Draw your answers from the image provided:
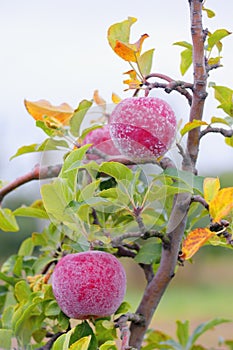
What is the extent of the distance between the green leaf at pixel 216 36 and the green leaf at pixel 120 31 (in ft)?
0.26

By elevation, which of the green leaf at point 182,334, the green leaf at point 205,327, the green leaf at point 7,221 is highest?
the green leaf at point 7,221

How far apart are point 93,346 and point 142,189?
163 millimetres

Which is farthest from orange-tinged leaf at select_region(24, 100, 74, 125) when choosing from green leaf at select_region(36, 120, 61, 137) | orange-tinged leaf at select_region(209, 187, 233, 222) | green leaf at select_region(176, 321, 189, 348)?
green leaf at select_region(176, 321, 189, 348)

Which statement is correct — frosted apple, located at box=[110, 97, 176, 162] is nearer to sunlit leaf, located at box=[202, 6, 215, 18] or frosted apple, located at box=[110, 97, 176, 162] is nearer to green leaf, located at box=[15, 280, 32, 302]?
sunlit leaf, located at box=[202, 6, 215, 18]

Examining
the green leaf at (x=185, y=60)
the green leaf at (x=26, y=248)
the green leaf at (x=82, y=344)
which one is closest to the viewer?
the green leaf at (x=82, y=344)

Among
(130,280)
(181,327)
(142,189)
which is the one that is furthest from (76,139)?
(130,280)

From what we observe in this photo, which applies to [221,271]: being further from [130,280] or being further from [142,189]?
[142,189]

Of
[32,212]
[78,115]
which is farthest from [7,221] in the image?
[78,115]

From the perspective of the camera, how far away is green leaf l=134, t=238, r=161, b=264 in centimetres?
73

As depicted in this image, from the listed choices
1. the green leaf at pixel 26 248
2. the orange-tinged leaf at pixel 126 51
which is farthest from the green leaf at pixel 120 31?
the green leaf at pixel 26 248

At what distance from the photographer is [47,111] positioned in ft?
2.54

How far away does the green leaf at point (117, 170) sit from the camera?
1.96 feet

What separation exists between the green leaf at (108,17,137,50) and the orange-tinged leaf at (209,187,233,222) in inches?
7.0

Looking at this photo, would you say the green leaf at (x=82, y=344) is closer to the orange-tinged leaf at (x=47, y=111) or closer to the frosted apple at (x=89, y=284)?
the frosted apple at (x=89, y=284)
